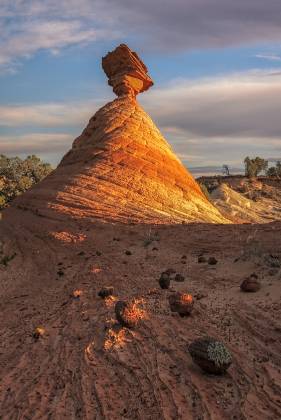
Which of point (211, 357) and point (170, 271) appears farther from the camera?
point (170, 271)

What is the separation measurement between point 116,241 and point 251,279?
8862 mm

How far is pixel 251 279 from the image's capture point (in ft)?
34.2

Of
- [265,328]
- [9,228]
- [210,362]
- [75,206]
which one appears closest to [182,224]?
[75,206]

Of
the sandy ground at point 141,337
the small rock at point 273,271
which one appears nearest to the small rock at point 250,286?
the sandy ground at point 141,337

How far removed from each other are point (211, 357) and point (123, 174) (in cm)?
1879

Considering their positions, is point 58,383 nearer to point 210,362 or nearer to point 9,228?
point 210,362

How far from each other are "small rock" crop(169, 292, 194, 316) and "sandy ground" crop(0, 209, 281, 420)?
0.15m

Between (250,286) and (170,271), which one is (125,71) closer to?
(170,271)

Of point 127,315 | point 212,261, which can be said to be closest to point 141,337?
point 127,315

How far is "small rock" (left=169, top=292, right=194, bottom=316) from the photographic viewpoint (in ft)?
29.3

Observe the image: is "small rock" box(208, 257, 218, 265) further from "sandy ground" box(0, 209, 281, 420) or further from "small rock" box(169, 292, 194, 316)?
"small rock" box(169, 292, 194, 316)

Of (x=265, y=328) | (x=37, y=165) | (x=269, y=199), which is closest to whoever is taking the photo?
(x=265, y=328)

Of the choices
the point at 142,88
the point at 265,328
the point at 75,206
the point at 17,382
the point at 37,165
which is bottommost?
the point at 17,382

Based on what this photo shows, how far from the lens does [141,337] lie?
26.2 ft
